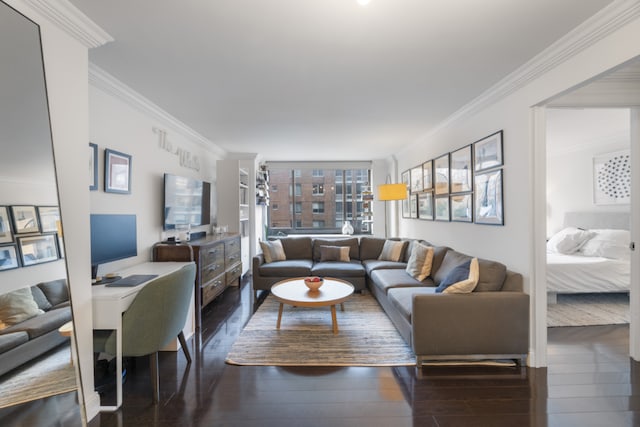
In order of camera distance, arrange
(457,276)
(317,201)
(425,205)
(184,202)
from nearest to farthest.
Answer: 1. (457,276)
2. (184,202)
3. (425,205)
4. (317,201)

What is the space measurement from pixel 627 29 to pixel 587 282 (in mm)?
3286

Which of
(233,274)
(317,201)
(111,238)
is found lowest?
(233,274)

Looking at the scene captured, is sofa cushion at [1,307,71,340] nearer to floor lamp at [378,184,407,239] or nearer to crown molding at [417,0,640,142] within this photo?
crown molding at [417,0,640,142]

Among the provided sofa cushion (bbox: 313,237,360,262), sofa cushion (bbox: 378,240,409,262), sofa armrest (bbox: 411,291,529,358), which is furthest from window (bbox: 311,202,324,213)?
sofa armrest (bbox: 411,291,529,358)

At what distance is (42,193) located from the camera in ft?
4.73

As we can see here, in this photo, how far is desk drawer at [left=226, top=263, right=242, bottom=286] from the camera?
4.14m

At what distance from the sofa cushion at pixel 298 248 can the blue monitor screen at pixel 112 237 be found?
271 cm

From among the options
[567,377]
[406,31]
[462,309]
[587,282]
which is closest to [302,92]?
[406,31]

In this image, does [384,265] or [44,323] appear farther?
[384,265]

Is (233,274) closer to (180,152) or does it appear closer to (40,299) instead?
(180,152)

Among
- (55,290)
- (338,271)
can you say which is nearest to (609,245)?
(338,271)

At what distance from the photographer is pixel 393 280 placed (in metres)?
3.46

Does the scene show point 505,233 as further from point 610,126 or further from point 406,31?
point 610,126

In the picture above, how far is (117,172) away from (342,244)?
11.7ft
